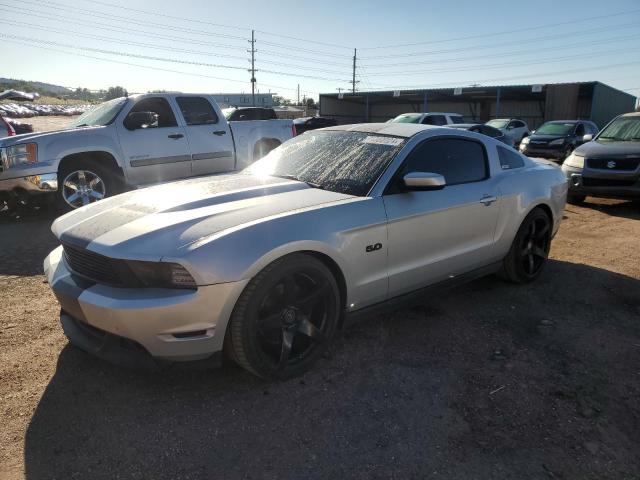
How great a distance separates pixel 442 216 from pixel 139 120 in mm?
5183

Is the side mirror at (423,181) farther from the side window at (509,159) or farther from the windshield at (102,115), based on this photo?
the windshield at (102,115)

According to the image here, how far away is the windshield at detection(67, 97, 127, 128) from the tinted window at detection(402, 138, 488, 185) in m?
5.36

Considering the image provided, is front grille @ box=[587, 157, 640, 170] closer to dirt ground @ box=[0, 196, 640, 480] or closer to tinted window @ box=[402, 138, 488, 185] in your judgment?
dirt ground @ box=[0, 196, 640, 480]

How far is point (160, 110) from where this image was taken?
24.9ft

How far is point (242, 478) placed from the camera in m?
2.15

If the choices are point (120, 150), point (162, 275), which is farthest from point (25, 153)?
point (162, 275)

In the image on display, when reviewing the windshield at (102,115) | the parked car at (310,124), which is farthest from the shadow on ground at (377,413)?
the parked car at (310,124)

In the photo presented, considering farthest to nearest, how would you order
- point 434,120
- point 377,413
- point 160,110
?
point 434,120, point 160,110, point 377,413

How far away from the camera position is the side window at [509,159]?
435cm

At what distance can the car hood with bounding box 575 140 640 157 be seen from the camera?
829 centimetres

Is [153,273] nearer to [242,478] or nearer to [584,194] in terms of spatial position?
[242,478]

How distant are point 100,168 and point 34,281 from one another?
9.71ft

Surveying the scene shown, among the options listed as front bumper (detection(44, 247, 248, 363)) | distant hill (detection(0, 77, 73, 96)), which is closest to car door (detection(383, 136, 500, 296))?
front bumper (detection(44, 247, 248, 363))

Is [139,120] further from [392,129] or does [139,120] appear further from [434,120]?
[434,120]
